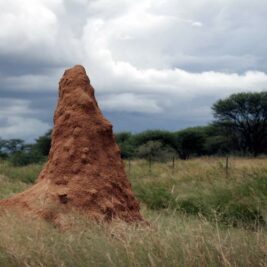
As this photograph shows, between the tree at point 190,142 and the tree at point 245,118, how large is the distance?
9.15 ft

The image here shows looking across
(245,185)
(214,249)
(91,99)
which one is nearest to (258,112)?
(245,185)

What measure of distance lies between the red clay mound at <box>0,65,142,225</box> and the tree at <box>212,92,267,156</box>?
4090cm

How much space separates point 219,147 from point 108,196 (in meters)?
42.7

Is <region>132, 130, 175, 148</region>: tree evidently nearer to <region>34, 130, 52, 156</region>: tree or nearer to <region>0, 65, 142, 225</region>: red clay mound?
<region>34, 130, 52, 156</region>: tree

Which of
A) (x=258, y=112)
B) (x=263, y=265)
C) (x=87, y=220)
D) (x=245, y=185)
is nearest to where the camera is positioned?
(x=263, y=265)

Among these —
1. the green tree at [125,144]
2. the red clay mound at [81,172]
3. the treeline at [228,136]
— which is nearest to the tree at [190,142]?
the treeline at [228,136]

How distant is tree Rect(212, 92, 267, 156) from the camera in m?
49.4

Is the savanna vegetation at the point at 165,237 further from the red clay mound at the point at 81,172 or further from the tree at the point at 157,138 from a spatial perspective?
the tree at the point at 157,138

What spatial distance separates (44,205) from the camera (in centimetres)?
775

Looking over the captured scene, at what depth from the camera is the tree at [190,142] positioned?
2099 inches

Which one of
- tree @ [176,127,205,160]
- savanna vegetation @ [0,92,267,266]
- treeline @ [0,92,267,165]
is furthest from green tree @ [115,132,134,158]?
savanna vegetation @ [0,92,267,266]

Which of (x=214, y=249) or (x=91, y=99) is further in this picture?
(x=91, y=99)

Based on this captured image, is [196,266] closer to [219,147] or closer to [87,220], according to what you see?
[87,220]

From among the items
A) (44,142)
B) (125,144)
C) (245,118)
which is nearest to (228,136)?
(245,118)
